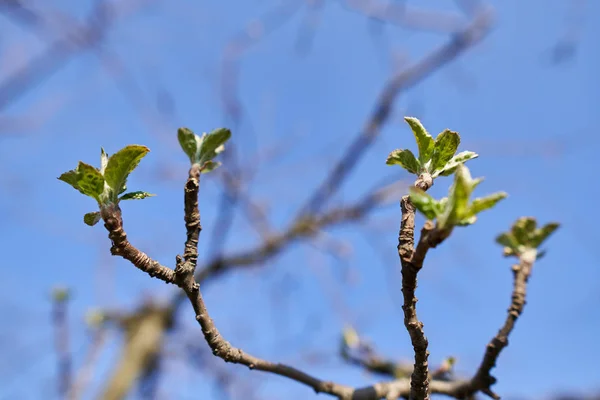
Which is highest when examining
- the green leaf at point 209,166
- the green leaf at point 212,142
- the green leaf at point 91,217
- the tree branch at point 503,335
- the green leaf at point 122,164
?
the green leaf at point 212,142

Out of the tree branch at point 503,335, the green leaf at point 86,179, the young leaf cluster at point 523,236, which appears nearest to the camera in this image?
the green leaf at point 86,179

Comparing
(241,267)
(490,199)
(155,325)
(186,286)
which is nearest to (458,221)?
(490,199)

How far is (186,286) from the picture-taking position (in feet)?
2.74

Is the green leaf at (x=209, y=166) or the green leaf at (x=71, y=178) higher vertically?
the green leaf at (x=209, y=166)

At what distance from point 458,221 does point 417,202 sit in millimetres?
68

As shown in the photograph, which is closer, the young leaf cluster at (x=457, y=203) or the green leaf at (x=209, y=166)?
the young leaf cluster at (x=457, y=203)

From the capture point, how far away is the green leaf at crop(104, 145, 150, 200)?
0.79m

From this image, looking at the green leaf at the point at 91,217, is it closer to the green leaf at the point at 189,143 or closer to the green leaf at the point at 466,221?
the green leaf at the point at 189,143

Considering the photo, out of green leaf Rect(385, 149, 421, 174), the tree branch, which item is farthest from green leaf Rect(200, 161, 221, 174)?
the tree branch

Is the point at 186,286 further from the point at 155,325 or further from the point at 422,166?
the point at 155,325

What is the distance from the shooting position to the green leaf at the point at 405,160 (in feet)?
2.93

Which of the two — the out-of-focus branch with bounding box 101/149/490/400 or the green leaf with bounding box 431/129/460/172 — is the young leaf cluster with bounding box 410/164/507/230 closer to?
the green leaf with bounding box 431/129/460/172

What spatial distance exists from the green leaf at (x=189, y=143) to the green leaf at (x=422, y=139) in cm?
46

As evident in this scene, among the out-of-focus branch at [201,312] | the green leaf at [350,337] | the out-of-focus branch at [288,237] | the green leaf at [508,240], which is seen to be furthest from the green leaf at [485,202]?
the out-of-focus branch at [288,237]
